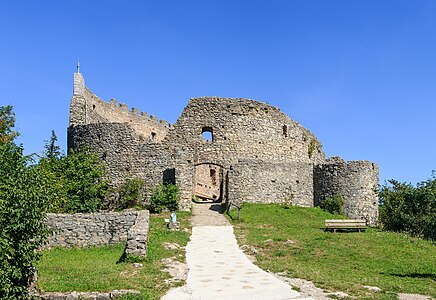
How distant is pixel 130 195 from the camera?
29703mm

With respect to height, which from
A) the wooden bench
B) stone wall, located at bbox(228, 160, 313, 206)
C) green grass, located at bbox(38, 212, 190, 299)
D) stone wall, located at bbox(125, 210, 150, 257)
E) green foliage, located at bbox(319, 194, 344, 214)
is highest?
stone wall, located at bbox(228, 160, 313, 206)

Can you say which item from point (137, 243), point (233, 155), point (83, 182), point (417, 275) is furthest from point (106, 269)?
point (233, 155)

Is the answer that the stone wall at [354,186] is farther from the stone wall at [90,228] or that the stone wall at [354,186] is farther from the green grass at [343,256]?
the stone wall at [90,228]

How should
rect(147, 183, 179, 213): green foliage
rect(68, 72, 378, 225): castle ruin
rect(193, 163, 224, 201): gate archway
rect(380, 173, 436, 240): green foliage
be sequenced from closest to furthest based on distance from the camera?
rect(380, 173, 436, 240): green foliage, rect(147, 183, 179, 213): green foliage, rect(68, 72, 378, 225): castle ruin, rect(193, 163, 224, 201): gate archway

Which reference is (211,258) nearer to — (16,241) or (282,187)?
(16,241)

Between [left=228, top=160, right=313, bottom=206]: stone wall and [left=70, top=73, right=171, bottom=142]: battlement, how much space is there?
293 inches

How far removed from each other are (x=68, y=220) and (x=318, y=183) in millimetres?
19302

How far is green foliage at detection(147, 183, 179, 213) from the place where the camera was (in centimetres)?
2806

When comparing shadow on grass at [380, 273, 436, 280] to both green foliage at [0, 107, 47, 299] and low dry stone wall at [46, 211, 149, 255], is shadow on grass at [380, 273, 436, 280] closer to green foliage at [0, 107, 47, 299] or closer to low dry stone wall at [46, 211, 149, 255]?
low dry stone wall at [46, 211, 149, 255]

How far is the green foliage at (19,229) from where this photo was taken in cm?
1004

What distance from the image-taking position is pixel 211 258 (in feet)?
53.9

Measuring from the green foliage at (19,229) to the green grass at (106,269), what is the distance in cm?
93

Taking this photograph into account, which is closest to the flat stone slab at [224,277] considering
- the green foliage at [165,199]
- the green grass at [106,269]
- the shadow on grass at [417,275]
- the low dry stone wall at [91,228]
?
the green grass at [106,269]

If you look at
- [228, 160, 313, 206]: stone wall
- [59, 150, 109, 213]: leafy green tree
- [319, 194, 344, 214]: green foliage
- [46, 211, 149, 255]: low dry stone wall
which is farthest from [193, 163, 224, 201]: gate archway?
[46, 211, 149, 255]: low dry stone wall
